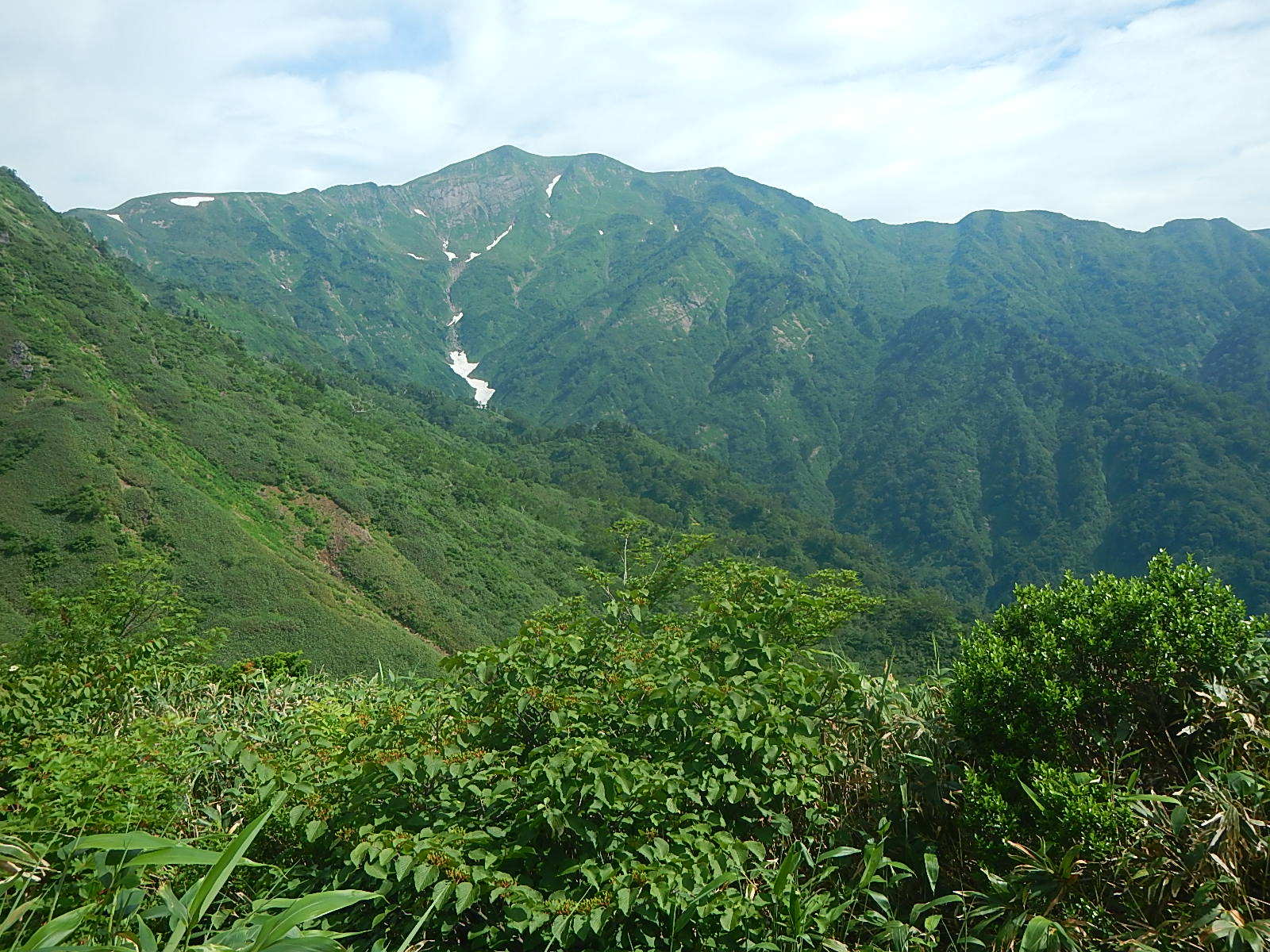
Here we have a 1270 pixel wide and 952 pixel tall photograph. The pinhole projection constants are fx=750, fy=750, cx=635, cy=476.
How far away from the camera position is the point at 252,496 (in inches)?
2060

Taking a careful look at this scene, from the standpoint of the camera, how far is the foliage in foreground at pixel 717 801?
2.90 m

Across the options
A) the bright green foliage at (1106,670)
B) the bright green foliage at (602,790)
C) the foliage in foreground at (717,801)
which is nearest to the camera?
the foliage in foreground at (717,801)

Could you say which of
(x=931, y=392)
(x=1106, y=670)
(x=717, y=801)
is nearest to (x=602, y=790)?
(x=717, y=801)

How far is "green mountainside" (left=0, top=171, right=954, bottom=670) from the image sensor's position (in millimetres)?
39969

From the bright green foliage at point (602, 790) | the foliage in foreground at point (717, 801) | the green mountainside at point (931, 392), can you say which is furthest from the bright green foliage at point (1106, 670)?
the green mountainside at point (931, 392)

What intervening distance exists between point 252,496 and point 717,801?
55.7m

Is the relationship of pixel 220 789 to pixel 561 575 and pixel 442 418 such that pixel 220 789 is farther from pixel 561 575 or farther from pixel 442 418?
pixel 442 418

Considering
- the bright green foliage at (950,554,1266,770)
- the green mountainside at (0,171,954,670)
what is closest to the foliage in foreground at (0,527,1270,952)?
the bright green foliage at (950,554,1266,770)

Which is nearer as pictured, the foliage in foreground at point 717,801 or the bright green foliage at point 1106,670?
the foliage in foreground at point 717,801

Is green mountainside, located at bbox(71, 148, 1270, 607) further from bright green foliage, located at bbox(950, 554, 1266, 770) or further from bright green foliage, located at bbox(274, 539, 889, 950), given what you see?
bright green foliage, located at bbox(274, 539, 889, 950)

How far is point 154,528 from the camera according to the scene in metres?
41.9

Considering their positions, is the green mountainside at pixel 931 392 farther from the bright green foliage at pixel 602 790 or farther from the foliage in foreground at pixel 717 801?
the bright green foliage at pixel 602 790

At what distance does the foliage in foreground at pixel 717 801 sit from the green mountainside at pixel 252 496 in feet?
98.6

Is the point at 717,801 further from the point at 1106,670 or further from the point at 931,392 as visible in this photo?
the point at 931,392
